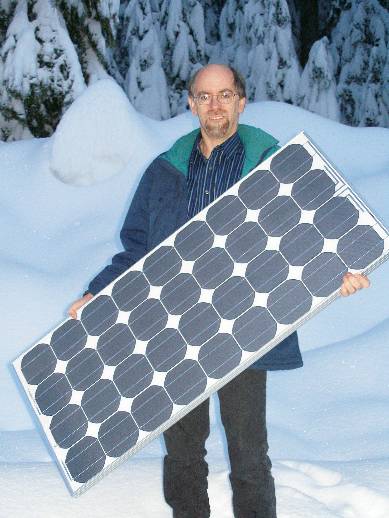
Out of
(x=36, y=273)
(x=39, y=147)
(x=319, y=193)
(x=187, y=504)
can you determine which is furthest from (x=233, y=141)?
(x=39, y=147)

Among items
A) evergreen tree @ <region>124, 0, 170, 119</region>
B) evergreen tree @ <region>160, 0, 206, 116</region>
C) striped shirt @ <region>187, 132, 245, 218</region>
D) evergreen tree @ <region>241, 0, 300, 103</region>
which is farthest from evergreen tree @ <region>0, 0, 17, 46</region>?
evergreen tree @ <region>241, 0, 300, 103</region>

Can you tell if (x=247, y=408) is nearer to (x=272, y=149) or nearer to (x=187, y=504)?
(x=187, y=504)

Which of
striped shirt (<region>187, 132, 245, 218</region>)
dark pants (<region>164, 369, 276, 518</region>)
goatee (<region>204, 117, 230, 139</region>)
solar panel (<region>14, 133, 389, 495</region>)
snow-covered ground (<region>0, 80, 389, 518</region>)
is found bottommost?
snow-covered ground (<region>0, 80, 389, 518</region>)

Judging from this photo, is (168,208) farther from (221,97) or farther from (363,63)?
(363,63)

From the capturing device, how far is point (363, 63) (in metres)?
18.8

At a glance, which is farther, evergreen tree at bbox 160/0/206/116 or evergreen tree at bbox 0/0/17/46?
evergreen tree at bbox 160/0/206/116

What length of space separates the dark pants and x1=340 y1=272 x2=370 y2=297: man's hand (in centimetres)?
45

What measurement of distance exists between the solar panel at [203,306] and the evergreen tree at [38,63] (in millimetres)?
7486

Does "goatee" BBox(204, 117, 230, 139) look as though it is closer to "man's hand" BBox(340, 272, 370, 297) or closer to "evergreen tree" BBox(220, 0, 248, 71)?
"man's hand" BBox(340, 272, 370, 297)

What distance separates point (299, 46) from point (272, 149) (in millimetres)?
20221

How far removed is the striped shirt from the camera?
268cm

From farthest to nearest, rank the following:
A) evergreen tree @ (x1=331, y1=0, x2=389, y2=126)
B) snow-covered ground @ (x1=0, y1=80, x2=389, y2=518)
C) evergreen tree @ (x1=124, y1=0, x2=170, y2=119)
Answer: evergreen tree @ (x1=331, y1=0, x2=389, y2=126)
evergreen tree @ (x1=124, y1=0, x2=170, y2=119)
snow-covered ground @ (x1=0, y1=80, x2=389, y2=518)

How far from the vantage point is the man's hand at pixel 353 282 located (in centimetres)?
241

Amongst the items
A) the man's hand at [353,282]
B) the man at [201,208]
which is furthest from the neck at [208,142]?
the man's hand at [353,282]
